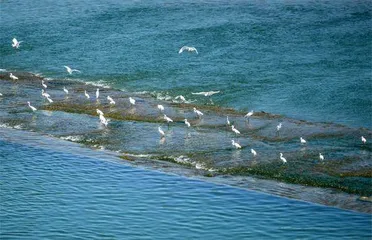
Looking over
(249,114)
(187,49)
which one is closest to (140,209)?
(249,114)

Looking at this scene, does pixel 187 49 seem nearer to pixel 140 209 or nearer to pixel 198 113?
pixel 198 113

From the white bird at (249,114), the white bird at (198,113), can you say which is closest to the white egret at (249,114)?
the white bird at (249,114)

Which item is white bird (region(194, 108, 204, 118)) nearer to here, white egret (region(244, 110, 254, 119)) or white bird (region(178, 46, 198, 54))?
white egret (region(244, 110, 254, 119))

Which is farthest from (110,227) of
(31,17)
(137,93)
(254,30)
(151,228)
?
(31,17)

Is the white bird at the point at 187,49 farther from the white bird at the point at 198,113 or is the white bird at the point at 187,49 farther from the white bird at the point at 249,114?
the white bird at the point at 249,114

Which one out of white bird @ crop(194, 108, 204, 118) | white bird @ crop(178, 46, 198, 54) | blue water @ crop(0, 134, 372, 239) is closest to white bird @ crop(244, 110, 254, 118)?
white bird @ crop(194, 108, 204, 118)
